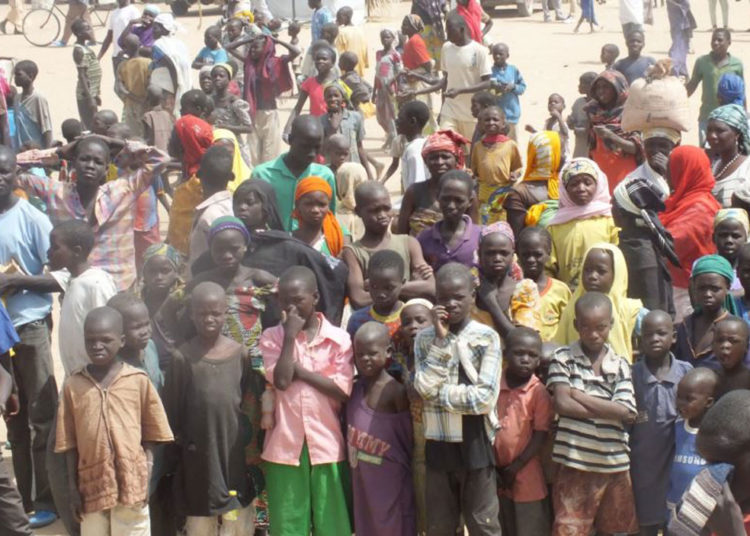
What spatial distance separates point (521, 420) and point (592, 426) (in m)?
0.29

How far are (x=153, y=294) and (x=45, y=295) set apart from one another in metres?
0.55

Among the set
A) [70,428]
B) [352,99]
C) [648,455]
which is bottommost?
[648,455]

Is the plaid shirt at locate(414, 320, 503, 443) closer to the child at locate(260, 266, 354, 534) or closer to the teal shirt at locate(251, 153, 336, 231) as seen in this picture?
the child at locate(260, 266, 354, 534)

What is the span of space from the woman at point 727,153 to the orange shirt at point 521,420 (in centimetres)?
221

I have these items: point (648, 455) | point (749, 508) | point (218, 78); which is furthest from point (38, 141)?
point (749, 508)

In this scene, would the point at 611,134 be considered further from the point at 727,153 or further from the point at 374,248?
the point at 374,248

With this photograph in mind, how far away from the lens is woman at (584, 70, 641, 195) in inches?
314

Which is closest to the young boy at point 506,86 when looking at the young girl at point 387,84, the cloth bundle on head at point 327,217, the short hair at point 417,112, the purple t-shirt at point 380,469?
the young girl at point 387,84

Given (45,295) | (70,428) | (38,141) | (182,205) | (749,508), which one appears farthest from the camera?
(38,141)

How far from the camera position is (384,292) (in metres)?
5.35

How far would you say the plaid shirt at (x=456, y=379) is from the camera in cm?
492

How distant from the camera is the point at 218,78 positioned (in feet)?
35.6

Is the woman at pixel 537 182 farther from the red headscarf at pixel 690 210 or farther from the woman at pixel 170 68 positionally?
the woman at pixel 170 68

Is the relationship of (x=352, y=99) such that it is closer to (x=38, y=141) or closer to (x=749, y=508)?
(x=38, y=141)
